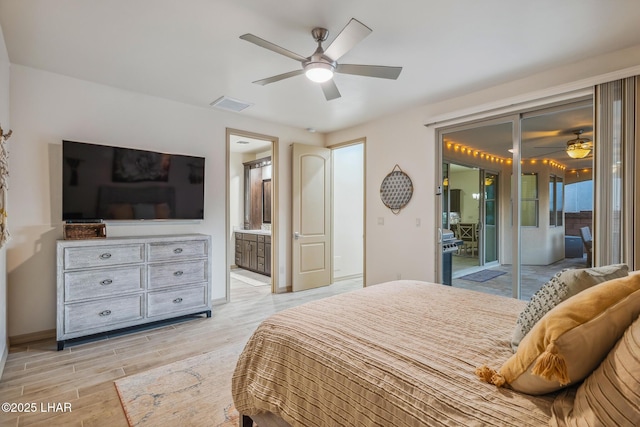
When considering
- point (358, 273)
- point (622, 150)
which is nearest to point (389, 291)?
point (622, 150)

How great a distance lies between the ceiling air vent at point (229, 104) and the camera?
377cm

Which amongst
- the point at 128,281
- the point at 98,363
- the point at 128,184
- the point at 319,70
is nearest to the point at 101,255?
the point at 128,281

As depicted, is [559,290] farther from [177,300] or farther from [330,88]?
[177,300]

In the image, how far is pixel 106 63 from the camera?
9.43 ft

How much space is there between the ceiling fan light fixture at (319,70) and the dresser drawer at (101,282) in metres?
2.59

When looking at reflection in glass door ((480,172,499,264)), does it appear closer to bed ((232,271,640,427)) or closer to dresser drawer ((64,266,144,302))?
bed ((232,271,640,427))

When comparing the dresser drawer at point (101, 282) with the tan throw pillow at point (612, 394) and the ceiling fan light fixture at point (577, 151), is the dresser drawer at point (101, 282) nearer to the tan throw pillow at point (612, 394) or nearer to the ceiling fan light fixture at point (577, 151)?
the tan throw pillow at point (612, 394)

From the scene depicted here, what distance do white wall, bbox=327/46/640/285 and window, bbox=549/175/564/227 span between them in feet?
3.74

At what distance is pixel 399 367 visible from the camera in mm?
Answer: 1172

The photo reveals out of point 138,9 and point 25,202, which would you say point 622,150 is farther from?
point 25,202

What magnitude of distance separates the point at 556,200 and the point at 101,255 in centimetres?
501

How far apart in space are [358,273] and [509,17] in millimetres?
4822

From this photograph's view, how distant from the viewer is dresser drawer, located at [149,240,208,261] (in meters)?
3.34

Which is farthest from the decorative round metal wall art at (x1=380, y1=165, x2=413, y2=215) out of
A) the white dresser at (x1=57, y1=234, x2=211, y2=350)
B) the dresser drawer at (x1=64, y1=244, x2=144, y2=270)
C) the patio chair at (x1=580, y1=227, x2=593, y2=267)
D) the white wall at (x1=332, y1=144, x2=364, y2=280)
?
the dresser drawer at (x1=64, y1=244, x2=144, y2=270)
